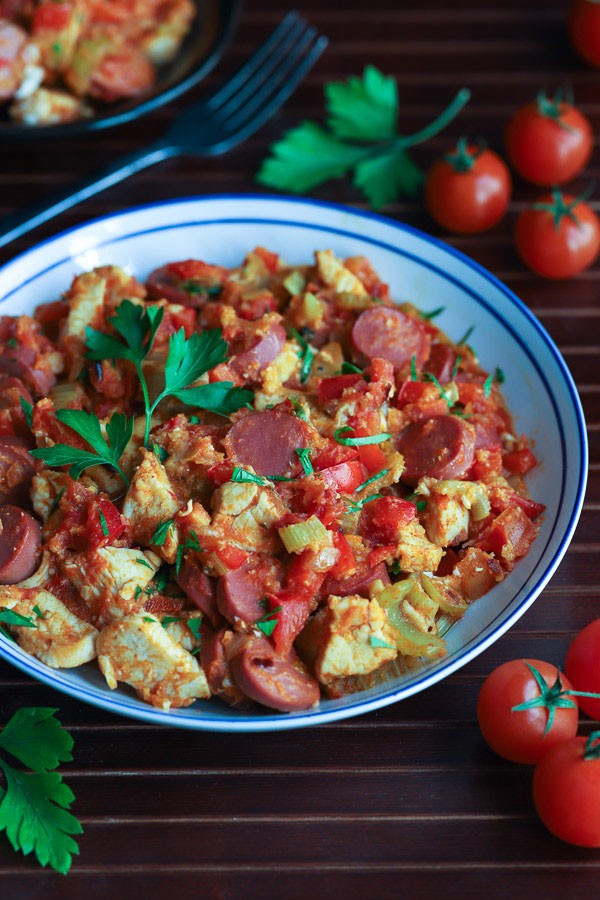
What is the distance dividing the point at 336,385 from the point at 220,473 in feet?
2.01

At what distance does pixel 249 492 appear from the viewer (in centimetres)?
345

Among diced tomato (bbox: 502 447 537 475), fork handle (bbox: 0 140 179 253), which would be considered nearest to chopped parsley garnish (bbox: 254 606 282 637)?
diced tomato (bbox: 502 447 537 475)

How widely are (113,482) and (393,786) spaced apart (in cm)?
139

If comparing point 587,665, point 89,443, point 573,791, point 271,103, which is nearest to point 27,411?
point 89,443

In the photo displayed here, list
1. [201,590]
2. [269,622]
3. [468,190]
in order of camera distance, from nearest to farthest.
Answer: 1. [269,622]
2. [201,590]
3. [468,190]

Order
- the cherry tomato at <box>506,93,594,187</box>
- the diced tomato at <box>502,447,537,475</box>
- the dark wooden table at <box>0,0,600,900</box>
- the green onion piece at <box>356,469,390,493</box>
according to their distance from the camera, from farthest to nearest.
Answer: the cherry tomato at <box>506,93,594,187</box> → the diced tomato at <box>502,447,537,475</box> → the green onion piece at <box>356,469,390,493</box> → the dark wooden table at <box>0,0,600,900</box>

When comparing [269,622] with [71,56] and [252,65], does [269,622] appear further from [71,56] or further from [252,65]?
[252,65]

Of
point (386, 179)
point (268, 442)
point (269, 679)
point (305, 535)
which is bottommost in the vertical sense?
point (269, 679)

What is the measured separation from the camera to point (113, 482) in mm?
3689

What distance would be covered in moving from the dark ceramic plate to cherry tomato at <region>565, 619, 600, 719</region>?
3.13 metres

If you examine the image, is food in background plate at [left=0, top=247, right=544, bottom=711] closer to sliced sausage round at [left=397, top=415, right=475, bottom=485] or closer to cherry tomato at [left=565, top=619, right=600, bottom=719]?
sliced sausage round at [left=397, top=415, right=475, bottom=485]

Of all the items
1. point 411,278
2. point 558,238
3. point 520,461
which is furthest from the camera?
point 558,238

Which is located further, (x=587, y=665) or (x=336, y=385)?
(x=336, y=385)

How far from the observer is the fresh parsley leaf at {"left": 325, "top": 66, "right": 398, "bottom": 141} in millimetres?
5496
